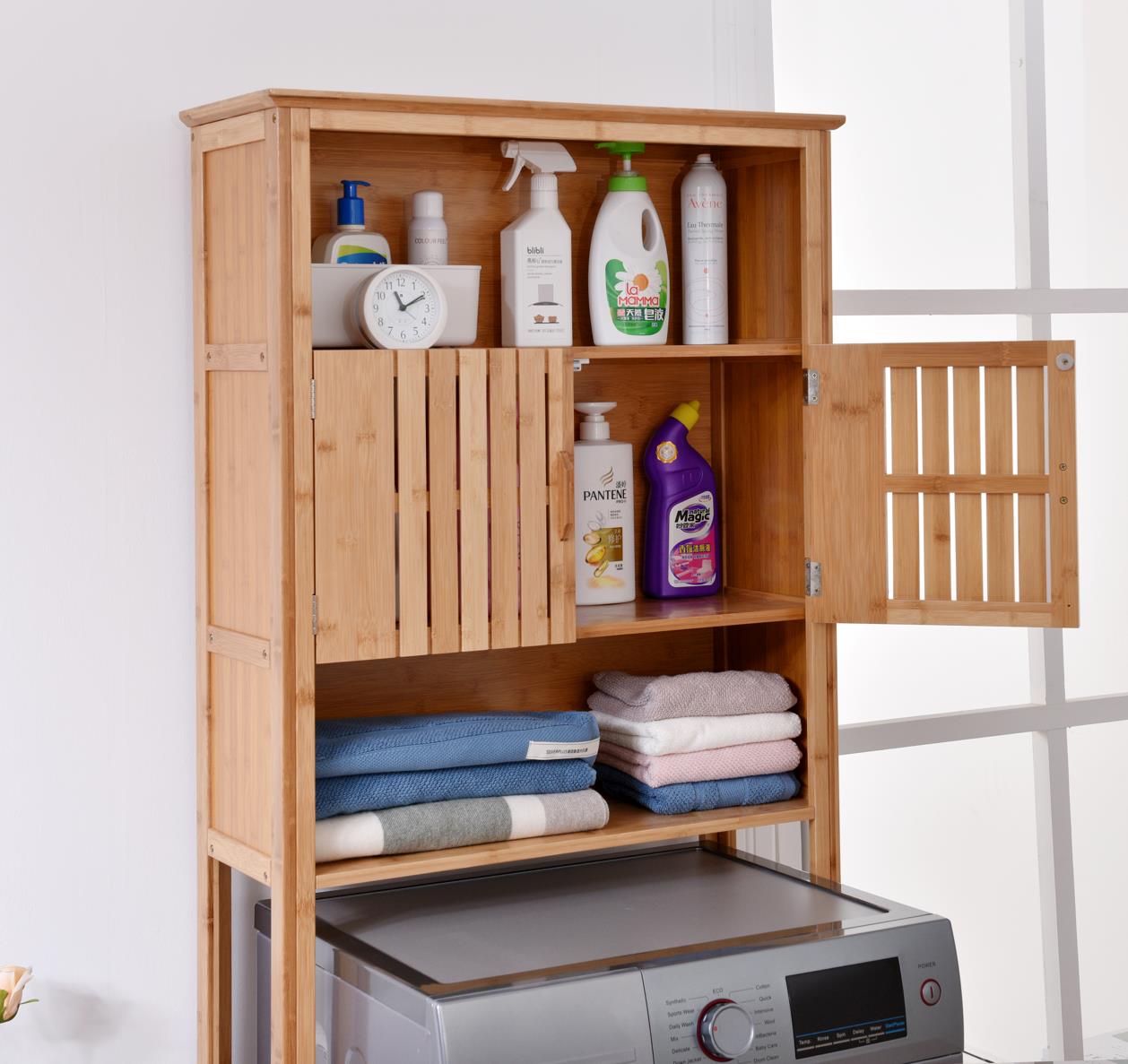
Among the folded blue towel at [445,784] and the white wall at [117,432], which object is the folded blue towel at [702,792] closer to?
the folded blue towel at [445,784]

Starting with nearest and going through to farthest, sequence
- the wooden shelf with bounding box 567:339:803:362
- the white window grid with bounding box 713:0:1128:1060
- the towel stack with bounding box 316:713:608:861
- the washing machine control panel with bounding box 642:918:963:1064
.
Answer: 1. the washing machine control panel with bounding box 642:918:963:1064
2. the towel stack with bounding box 316:713:608:861
3. the wooden shelf with bounding box 567:339:803:362
4. the white window grid with bounding box 713:0:1128:1060

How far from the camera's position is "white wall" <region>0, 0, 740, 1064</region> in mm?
1736

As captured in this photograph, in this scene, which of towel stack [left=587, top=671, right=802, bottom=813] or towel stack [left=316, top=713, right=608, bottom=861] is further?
towel stack [left=587, top=671, right=802, bottom=813]

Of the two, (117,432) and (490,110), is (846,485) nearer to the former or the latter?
(490,110)

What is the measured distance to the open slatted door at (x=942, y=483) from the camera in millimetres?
1847

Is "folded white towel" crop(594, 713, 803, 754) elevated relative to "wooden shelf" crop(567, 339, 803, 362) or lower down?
lower down

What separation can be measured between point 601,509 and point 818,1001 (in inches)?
27.6

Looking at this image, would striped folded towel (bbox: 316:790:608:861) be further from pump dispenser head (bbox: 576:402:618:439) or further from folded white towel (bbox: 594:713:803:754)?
pump dispenser head (bbox: 576:402:618:439)

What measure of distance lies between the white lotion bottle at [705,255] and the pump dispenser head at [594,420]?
0.48ft

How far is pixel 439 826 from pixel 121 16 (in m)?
1.06

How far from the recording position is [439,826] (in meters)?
1.73

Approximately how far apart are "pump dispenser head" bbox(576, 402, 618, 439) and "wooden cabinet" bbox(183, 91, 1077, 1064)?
0.27 feet

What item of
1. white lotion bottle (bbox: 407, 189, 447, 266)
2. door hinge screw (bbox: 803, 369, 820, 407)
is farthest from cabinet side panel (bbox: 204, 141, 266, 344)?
door hinge screw (bbox: 803, 369, 820, 407)

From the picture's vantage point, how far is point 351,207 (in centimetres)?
178
